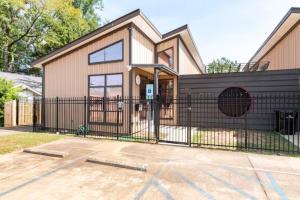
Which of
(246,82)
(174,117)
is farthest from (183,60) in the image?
(246,82)

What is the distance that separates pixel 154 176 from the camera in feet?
15.7

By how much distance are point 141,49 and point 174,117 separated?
4394 millimetres

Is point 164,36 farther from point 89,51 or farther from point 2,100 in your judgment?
point 2,100

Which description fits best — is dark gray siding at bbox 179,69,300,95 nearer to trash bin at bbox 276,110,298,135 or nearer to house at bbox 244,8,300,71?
house at bbox 244,8,300,71

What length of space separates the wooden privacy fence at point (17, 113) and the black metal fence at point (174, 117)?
2228 millimetres

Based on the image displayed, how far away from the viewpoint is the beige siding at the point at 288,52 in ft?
36.9

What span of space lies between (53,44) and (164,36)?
20.3m

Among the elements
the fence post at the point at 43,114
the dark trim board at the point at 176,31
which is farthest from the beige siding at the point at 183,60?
the fence post at the point at 43,114

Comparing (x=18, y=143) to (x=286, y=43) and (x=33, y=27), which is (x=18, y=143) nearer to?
(x=286, y=43)

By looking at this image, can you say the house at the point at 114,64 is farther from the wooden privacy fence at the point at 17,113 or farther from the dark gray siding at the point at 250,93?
the wooden privacy fence at the point at 17,113

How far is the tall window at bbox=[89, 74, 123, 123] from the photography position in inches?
402

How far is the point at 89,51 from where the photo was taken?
1114cm

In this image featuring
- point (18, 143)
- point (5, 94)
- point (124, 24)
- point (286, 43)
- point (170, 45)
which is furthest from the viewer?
point (5, 94)

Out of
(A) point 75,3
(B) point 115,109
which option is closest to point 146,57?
(B) point 115,109
